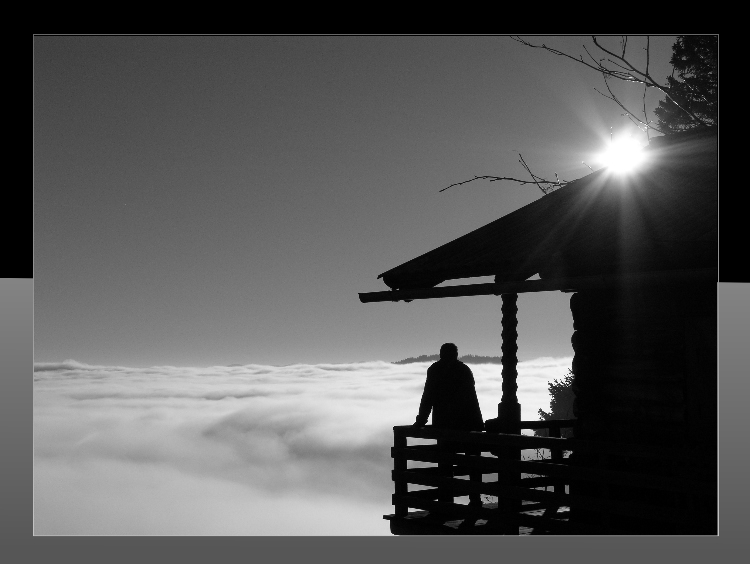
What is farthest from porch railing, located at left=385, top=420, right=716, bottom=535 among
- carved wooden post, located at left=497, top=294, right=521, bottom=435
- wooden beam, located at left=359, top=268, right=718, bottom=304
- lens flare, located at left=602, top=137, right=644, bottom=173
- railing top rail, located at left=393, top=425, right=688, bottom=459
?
lens flare, located at left=602, top=137, right=644, bottom=173

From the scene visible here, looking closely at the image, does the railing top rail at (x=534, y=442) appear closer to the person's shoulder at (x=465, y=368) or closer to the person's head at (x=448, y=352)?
the person's shoulder at (x=465, y=368)

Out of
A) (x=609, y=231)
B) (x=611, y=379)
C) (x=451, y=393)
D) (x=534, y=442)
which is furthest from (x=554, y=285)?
(x=451, y=393)

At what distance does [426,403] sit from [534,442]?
78.3 inches

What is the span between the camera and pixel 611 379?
11133 millimetres

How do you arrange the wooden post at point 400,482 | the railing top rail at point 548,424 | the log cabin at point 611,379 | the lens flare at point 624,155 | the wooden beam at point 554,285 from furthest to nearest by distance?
the lens flare at point 624,155, the railing top rail at point 548,424, the wooden post at point 400,482, the log cabin at point 611,379, the wooden beam at point 554,285

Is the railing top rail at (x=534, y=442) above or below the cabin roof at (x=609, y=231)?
below

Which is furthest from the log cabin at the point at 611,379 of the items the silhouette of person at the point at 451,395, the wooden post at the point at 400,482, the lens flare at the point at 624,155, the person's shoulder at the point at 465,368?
the lens flare at the point at 624,155

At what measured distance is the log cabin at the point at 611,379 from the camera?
9164 millimetres
